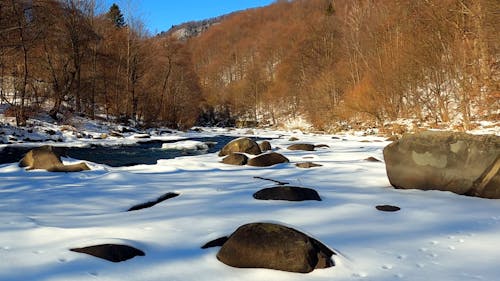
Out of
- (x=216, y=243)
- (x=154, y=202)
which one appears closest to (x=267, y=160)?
(x=154, y=202)

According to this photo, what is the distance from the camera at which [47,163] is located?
8531 mm

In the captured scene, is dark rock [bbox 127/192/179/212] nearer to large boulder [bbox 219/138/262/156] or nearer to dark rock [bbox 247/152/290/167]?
dark rock [bbox 247/152/290/167]

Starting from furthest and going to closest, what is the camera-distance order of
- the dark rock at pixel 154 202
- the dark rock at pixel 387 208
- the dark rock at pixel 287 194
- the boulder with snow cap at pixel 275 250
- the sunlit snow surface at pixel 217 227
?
the dark rock at pixel 287 194 → the dark rock at pixel 154 202 → the dark rock at pixel 387 208 → the boulder with snow cap at pixel 275 250 → the sunlit snow surface at pixel 217 227

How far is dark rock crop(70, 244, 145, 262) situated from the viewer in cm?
315

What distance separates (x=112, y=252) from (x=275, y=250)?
4.38 ft

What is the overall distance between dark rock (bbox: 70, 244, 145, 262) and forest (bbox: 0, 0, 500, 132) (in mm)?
13601

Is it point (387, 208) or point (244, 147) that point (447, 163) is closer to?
point (387, 208)

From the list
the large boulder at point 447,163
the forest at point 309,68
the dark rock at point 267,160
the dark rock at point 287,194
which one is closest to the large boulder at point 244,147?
the dark rock at point 267,160

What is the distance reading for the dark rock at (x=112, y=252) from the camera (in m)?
3.15

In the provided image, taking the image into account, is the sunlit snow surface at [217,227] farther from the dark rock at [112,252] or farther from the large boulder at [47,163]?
the large boulder at [47,163]

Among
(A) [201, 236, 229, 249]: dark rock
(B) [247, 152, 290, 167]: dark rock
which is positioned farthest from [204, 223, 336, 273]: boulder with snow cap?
(B) [247, 152, 290, 167]: dark rock

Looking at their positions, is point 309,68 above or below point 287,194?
above

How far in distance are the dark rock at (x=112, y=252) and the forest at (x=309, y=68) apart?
1360cm

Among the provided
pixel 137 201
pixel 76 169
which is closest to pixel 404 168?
pixel 137 201
